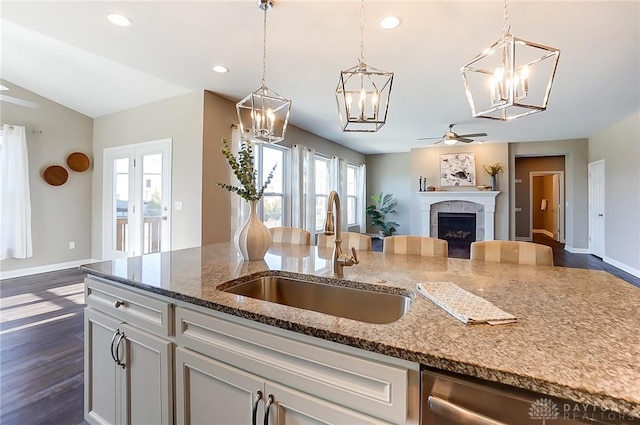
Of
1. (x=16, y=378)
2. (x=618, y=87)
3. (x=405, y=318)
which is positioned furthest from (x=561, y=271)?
(x=618, y=87)

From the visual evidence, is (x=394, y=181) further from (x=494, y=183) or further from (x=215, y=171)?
(x=215, y=171)

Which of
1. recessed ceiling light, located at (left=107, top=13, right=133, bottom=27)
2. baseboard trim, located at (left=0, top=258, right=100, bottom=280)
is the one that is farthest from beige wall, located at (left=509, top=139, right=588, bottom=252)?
baseboard trim, located at (left=0, top=258, right=100, bottom=280)

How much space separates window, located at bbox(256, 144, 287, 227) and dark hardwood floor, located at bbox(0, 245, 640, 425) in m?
2.85

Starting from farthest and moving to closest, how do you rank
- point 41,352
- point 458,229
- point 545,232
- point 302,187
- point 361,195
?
point 545,232, point 361,195, point 458,229, point 302,187, point 41,352

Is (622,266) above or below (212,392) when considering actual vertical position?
below

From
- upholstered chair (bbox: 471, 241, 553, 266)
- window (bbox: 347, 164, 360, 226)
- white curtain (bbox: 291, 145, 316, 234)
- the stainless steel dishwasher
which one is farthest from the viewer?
window (bbox: 347, 164, 360, 226)

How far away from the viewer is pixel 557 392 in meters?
0.61

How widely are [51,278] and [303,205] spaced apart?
4169mm

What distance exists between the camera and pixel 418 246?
2.07 meters

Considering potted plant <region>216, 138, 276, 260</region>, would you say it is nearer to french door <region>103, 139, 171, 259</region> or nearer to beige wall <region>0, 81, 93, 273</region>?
french door <region>103, 139, 171, 259</region>

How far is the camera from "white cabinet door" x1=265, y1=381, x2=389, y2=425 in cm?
85

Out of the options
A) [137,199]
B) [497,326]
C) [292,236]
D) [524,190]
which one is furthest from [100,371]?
[524,190]

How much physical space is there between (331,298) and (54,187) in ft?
19.7

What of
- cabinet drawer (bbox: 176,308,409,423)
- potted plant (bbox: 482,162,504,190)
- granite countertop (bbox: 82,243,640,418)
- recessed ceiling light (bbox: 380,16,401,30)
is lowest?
cabinet drawer (bbox: 176,308,409,423)
